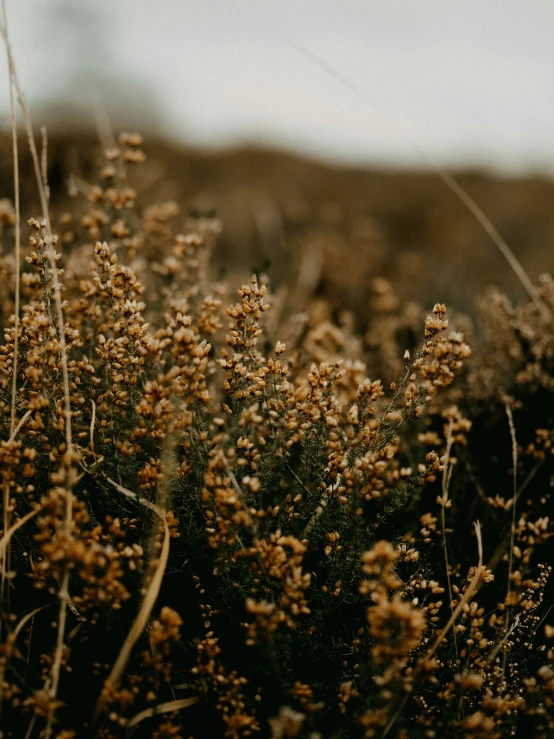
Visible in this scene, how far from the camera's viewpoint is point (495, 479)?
2.50 meters

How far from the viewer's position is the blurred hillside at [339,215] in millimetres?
5133

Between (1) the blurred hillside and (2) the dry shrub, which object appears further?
(1) the blurred hillside

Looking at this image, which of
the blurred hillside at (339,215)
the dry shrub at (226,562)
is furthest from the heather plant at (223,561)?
the blurred hillside at (339,215)

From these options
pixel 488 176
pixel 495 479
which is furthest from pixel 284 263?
pixel 488 176

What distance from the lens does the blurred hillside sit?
513 cm

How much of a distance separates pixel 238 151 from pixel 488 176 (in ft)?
21.4

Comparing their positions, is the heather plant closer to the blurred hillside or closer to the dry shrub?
the dry shrub

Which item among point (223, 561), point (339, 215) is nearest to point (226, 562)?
point (223, 561)

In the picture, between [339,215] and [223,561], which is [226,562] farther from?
[339,215]

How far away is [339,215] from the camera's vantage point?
29.0 ft

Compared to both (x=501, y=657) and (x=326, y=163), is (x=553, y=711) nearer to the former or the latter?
(x=501, y=657)

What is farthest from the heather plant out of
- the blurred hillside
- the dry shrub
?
the blurred hillside

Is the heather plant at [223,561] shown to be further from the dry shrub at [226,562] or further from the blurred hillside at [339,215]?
the blurred hillside at [339,215]

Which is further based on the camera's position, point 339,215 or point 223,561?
point 339,215
